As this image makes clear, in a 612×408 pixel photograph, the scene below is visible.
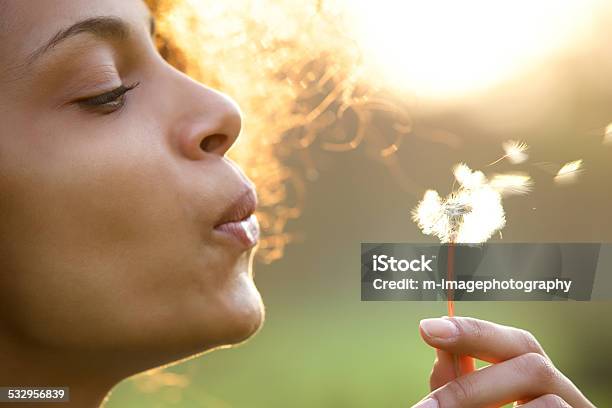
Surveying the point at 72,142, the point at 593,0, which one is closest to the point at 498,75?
the point at 593,0

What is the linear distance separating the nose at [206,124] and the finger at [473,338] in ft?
1.24

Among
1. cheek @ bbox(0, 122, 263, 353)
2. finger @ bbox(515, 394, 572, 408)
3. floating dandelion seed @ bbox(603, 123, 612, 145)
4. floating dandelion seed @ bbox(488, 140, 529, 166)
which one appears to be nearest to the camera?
cheek @ bbox(0, 122, 263, 353)

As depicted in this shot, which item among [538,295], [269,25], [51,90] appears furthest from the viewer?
[269,25]

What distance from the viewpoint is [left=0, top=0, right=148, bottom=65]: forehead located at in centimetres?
96

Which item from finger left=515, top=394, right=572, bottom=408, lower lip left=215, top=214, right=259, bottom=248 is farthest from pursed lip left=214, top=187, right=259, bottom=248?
finger left=515, top=394, right=572, bottom=408

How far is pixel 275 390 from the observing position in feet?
7.34

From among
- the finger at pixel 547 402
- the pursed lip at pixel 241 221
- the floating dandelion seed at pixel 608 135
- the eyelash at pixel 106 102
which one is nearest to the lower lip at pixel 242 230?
the pursed lip at pixel 241 221

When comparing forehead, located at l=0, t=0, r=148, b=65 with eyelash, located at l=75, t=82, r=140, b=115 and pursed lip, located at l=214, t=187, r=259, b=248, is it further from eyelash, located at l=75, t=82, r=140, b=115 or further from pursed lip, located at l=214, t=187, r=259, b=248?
pursed lip, located at l=214, t=187, r=259, b=248

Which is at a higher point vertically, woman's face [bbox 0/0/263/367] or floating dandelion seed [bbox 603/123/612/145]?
floating dandelion seed [bbox 603/123/612/145]

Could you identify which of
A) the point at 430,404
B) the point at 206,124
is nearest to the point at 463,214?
the point at 430,404

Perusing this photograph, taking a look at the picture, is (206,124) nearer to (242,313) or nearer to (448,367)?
(242,313)

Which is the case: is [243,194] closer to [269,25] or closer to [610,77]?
[269,25]

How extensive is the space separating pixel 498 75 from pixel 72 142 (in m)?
1.11

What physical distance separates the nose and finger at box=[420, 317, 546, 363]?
38cm
